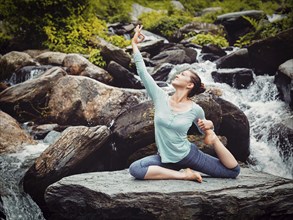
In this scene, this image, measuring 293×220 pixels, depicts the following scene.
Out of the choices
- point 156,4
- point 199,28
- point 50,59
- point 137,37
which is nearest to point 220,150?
point 137,37

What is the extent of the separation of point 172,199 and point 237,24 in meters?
10.1

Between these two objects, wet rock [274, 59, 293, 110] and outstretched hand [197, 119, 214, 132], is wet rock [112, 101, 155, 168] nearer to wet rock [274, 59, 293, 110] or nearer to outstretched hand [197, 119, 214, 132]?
outstretched hand [197, 119, 214, 132]

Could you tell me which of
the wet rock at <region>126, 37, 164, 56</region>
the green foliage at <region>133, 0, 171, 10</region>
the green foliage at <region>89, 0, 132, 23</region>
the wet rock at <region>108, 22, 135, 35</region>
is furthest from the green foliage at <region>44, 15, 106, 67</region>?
the green foliage at <region>133, 0, 171, 10</region>

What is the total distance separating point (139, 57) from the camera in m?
3.31

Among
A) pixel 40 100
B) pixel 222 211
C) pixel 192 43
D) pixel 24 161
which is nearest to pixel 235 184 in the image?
pixel 222 211

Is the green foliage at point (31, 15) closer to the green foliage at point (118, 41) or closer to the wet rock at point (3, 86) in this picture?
the green foliage at point (118, 41)

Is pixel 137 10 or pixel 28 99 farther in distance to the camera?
pixel 137 10

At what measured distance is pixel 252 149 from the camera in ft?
19.5

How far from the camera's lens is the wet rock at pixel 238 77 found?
7688 millimetres

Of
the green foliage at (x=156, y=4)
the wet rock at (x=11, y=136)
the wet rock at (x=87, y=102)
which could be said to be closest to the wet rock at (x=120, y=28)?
the green foliage at (x=156, y=4)

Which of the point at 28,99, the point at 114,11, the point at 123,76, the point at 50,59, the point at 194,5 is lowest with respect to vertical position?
the point at 28,99

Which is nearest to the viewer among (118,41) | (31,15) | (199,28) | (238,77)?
(238,77)

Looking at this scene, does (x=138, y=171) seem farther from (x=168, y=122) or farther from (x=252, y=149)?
(x=252, y=149)

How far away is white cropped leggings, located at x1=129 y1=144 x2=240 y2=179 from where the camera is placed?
3432mm
